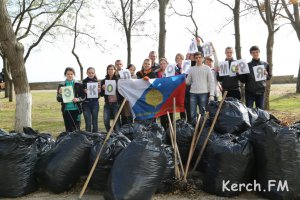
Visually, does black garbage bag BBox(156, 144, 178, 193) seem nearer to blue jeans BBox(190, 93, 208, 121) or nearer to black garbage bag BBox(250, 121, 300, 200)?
black garbage bag BBox(250, 121, 300, 200)

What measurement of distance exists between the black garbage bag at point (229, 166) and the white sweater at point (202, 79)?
2697 millimetres

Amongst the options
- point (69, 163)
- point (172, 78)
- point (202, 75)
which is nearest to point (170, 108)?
point (172, 78)

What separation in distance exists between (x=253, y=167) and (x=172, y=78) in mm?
2396

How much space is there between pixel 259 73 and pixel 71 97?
388 cm

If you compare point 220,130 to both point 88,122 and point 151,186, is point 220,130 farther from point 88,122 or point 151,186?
point 88,122

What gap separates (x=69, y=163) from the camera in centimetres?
510

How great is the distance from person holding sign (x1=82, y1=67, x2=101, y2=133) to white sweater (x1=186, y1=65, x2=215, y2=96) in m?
1.99

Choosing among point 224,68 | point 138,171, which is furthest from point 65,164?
point 224,68

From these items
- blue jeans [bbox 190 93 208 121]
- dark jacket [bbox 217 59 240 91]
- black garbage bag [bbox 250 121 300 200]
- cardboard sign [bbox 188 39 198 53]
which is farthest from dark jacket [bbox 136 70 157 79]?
black garbage bag [bbox 250 121 300 200]

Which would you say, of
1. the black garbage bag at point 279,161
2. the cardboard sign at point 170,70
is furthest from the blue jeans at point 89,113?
the black garbage bag at point 279,161

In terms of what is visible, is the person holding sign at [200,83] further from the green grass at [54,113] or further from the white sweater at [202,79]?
the green grass at [54,113]

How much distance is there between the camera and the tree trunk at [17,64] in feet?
28.3

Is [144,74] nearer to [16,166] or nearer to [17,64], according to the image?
[17,64]

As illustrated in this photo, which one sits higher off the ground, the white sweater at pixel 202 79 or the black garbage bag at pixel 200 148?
the white sweater at pixel 202 79
